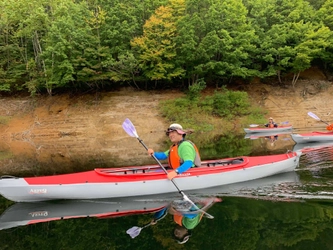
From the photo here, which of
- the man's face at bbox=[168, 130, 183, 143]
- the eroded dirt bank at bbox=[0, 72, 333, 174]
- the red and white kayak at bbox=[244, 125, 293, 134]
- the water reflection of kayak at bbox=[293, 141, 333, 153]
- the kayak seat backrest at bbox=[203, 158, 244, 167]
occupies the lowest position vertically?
the eroded dirt bank at bbox=[0, 72, 333, 174]

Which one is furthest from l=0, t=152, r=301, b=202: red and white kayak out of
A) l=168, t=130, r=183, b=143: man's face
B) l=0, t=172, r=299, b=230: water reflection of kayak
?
l=168, t=130, r=183, b=143: man's face

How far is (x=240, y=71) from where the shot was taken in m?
27.4

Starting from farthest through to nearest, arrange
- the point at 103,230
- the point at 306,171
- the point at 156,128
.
→ the point at 156,128
the point at 306,171
the point at 103,230

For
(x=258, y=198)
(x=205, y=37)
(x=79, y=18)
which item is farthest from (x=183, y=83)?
(x=258, y=198)

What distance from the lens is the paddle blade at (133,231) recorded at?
20.6ft

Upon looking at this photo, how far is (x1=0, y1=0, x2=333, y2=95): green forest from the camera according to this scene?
26953 millimetres

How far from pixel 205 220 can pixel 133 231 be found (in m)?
1.45

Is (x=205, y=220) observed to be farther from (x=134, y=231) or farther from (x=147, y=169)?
(x=147, y=169)

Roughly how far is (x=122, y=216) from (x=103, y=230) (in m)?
0.83

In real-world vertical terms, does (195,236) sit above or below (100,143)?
above

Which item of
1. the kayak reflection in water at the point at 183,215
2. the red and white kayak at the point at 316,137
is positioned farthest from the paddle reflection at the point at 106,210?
the red and white kayak at the point at 316,137

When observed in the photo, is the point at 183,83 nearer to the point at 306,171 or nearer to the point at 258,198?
the point at 306,171

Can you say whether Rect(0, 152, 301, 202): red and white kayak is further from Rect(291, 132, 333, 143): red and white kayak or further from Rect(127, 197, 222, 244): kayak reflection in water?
Rect(291, 132, 333, 143): red and white kayak

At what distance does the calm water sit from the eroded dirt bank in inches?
373
